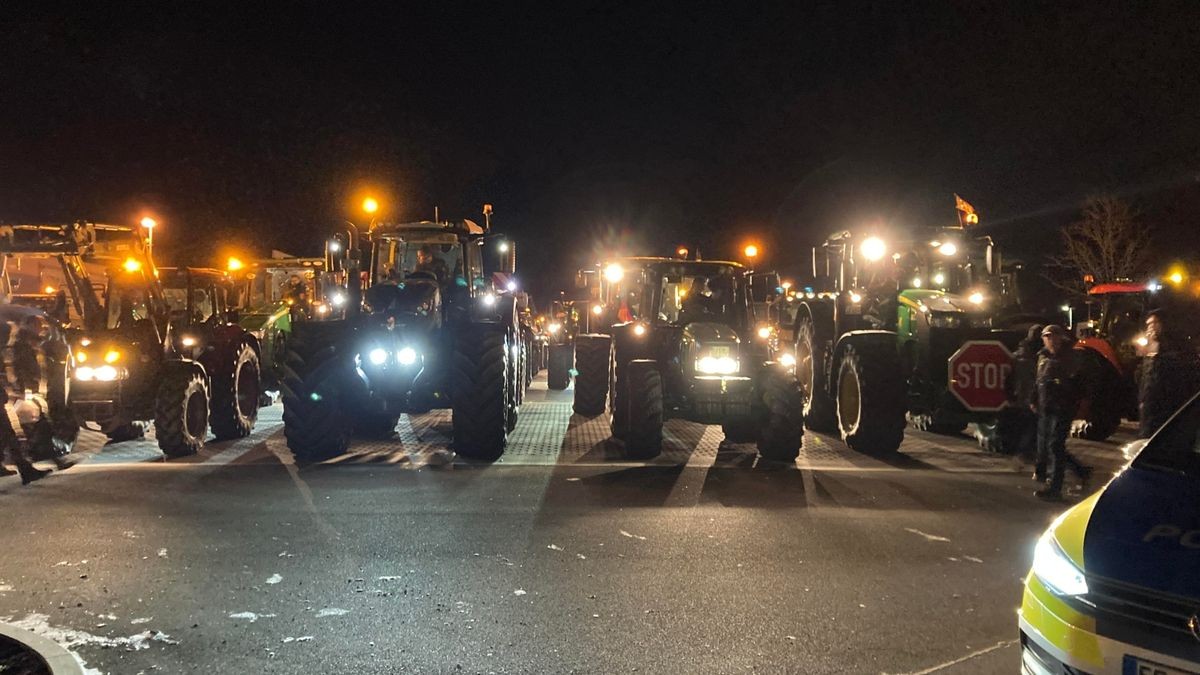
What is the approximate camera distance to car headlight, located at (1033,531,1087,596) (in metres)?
3.73

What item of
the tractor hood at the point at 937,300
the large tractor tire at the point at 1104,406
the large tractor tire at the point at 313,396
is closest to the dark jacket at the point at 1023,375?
the tractor hood at the point at 937,300

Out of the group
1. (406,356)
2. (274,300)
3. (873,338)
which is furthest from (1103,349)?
(274,300)

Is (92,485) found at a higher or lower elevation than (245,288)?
lower

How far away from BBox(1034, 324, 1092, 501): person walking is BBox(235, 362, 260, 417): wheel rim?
10964 mm

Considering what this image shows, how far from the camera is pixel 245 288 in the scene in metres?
21.7

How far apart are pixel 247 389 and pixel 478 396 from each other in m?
5.14


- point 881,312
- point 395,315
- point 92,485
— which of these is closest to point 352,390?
point 395,315

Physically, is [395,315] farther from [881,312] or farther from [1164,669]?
[1164,669]

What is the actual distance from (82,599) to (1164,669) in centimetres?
607

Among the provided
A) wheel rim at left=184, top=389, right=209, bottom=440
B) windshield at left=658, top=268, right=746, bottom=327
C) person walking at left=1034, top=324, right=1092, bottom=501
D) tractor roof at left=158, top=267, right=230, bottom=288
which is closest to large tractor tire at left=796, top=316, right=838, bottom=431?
windshield at left=658, top=268, right=746, bottom=327

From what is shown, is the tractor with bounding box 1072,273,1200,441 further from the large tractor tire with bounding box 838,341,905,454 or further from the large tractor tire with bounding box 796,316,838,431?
the large tractor tire with bounding box 796,316,838,431

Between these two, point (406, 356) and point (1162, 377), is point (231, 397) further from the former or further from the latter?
point (1162, 377)

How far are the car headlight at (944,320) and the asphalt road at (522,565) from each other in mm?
1864

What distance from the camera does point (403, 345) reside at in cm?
1242
